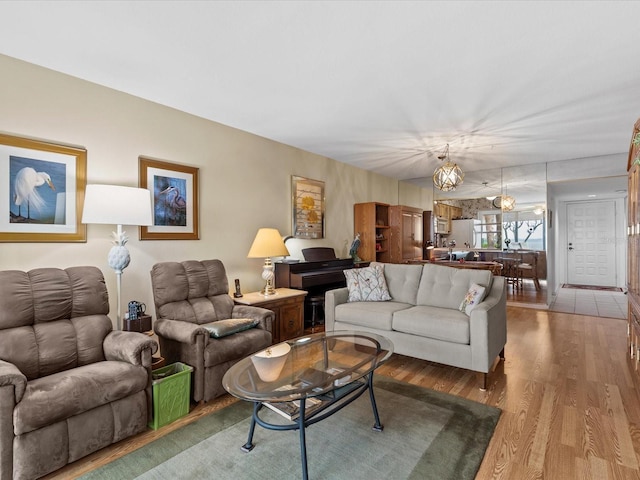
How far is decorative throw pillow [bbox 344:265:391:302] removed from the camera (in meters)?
3.81

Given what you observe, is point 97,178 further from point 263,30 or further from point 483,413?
point 483,413

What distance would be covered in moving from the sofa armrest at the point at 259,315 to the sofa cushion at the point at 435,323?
119 centimetres

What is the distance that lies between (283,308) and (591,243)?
8.62 m

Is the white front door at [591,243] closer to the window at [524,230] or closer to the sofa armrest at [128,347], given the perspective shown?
the window at [524,230]

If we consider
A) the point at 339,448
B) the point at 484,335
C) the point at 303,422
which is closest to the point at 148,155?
the point at 303,422

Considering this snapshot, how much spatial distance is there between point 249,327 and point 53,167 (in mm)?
2032

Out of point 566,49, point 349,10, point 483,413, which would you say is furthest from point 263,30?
point 483,413

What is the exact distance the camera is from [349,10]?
200cm

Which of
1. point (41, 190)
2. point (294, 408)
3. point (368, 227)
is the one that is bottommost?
point (294, 408)

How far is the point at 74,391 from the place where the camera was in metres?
1.82

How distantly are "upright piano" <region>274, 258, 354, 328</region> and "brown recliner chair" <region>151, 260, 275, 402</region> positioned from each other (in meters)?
1.09

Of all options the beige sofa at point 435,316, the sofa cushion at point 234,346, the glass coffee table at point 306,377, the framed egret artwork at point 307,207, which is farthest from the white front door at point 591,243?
the sofa cushion at point 234,346

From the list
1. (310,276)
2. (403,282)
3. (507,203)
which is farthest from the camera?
(507,203)

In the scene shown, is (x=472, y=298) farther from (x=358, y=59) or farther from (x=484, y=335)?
(x=358, y=59)
